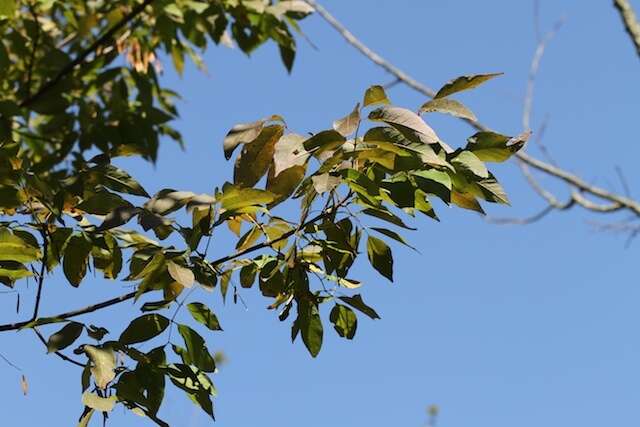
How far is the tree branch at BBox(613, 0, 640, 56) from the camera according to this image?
6.09 ft

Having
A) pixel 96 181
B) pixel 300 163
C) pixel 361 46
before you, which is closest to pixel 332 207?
pixel 300 163

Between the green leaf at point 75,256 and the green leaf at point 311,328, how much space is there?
0.27m

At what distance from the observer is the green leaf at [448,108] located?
104 cm

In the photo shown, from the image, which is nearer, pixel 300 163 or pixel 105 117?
pixel 300 163

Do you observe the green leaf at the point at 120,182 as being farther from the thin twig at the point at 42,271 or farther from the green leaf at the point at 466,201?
the green leaf at the point at 466,201

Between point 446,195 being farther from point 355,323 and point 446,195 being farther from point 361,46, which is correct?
point 361,46

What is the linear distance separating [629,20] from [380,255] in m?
1.02

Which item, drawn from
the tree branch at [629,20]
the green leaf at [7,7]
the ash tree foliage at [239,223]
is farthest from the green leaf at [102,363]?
the tree branch at [629,20]

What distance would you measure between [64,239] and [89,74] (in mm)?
1404

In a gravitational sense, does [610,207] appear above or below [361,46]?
below

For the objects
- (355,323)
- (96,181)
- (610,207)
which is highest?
(610,207)

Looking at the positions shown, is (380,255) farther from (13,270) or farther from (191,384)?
(13,270)

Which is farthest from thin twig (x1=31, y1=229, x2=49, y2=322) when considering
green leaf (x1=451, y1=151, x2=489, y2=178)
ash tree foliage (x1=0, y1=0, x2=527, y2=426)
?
green leaf (x1=451, y1=151, x2=489, y2=178)

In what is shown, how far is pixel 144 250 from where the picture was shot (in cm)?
110
